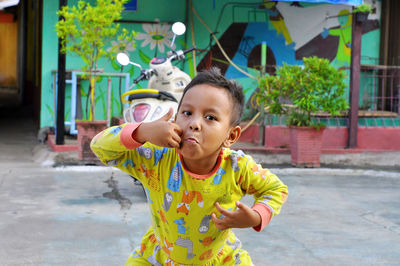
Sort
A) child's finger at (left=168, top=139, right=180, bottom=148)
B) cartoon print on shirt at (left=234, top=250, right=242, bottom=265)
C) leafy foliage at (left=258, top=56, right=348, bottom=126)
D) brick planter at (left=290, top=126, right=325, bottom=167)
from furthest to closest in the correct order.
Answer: brick planter at (left=290, top=126, right=325, bottom=167), leafy foliage at (left=258, top=56, right=348, bottom=126), cartoon print on shirt at (left=234, top=250, right=242, bottom=265), child's finger at (left=168, top=139, right=180, bottom=148)

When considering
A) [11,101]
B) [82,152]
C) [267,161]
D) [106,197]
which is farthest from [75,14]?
[11,101]

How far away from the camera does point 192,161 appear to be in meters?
2.35

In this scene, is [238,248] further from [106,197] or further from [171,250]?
[106,197]

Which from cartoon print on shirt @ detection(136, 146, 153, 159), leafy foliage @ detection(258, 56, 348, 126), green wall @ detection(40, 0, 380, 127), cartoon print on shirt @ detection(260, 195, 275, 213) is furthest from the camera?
green wall @ detection(40, 0, 380, 127)

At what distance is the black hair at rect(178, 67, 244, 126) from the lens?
7.45ft

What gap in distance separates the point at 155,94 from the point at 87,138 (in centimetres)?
192

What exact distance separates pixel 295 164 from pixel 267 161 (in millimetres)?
492

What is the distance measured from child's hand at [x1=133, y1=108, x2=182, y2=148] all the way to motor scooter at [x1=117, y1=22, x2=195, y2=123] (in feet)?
12.0

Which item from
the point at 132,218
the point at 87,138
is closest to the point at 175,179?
the point at 132,218

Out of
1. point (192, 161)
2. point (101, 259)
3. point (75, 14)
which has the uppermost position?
point (75, 14)

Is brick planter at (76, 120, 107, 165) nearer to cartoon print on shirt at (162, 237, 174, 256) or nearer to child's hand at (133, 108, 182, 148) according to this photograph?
cartoon print on shirt at (162, 237, 174, 256)

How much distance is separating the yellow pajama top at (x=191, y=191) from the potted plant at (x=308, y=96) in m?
5.90

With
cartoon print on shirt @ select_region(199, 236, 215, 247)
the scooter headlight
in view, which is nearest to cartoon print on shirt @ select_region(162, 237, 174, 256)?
cartoon print on shirt @ select_region(199, 236, 215, 247)

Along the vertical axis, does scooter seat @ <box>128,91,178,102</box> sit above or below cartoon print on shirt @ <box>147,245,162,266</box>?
above
